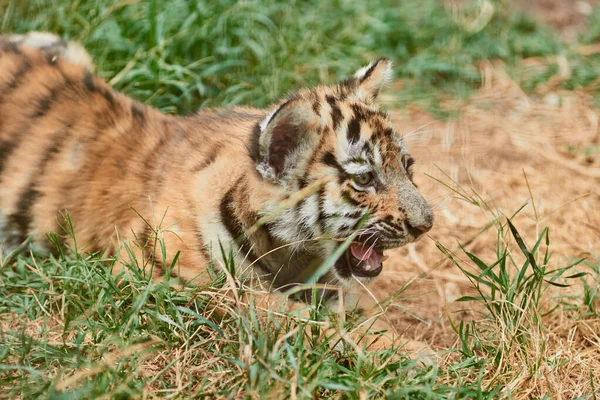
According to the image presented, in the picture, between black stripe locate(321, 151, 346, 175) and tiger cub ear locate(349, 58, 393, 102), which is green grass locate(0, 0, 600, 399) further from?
tiger cub ear locate(349, 58, 393, 102)

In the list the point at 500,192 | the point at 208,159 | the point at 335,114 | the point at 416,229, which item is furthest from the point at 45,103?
the point at 500,192

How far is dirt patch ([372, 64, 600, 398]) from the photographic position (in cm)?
335

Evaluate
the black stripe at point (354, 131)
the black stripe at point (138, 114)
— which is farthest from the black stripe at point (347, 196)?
the black stripe at point (138, 114)

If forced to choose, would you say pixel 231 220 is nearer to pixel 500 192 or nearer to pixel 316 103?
pixel 316 103

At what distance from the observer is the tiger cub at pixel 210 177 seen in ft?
9.56

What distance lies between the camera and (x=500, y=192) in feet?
14.6

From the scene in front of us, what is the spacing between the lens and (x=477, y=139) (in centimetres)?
505

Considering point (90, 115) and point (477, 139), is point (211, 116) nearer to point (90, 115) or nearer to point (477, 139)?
point (90, 115)

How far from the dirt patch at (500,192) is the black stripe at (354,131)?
0.34 m

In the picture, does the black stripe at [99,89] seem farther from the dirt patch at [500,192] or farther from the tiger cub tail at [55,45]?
the dirt patch at [500,192]

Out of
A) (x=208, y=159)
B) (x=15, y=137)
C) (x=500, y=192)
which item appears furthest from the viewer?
(x=500, y=192)

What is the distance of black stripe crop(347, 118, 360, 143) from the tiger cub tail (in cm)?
170

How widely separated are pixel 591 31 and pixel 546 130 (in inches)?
64.3

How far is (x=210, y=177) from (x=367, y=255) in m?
0.75
